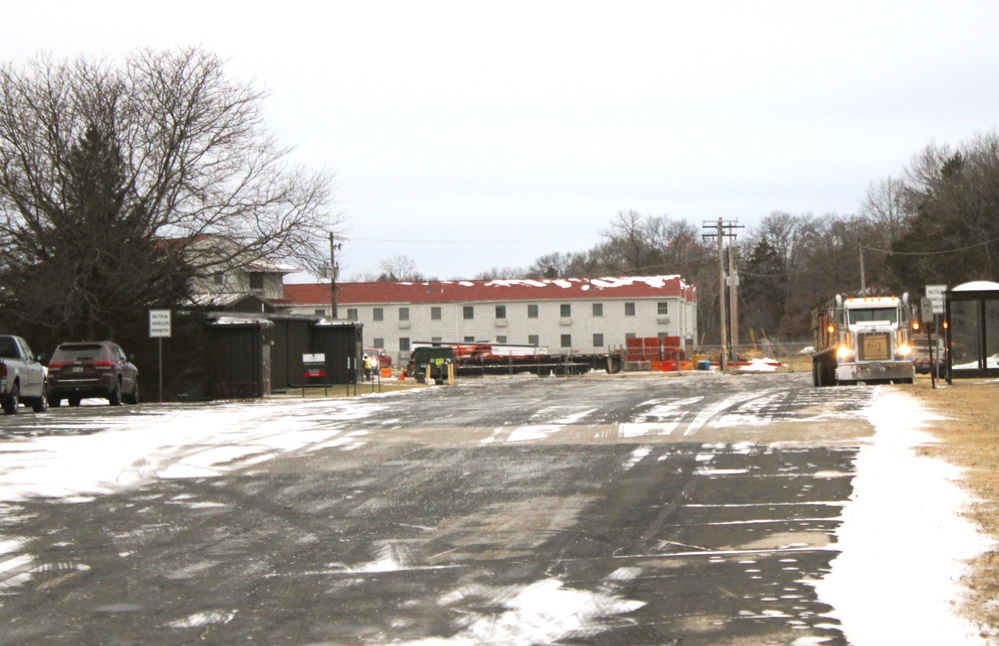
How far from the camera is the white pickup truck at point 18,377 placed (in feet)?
88.2

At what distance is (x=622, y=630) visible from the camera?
23.2 feet

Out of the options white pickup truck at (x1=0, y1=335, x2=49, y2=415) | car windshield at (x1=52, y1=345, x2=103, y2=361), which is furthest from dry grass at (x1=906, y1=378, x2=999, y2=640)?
car windshield at (x1=52, y1=345, x2=103, y2=361)

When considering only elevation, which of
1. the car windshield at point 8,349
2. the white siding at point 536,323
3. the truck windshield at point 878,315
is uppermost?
the white siding at point 536,323

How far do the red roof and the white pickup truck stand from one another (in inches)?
2727

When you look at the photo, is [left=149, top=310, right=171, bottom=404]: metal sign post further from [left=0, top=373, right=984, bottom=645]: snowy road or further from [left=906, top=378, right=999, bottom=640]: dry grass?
[left=906, top=378, right=999, bottom=640]: dry grass

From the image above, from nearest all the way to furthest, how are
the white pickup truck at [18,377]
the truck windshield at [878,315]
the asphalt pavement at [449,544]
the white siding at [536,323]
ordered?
the asphalt pavement at [449,544] → the white pickup truck at [18,377] → the truck windshield at [878,315] → the white siding at [536,323]

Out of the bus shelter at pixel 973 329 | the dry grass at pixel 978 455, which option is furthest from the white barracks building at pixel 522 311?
the dry grass at pixel 978 455

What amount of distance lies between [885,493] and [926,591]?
14.7 feet

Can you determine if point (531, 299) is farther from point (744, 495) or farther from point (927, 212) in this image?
point (744, 495)

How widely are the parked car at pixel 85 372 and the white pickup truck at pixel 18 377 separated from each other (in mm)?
1531

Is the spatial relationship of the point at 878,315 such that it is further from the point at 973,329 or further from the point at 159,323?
the point at 159,323

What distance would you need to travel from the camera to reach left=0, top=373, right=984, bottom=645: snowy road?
7.40 meters

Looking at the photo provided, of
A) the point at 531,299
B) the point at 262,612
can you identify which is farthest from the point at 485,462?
the point at 531,299

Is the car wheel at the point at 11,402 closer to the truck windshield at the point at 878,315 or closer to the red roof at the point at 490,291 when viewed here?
the truck windshield at the point at 878,315
